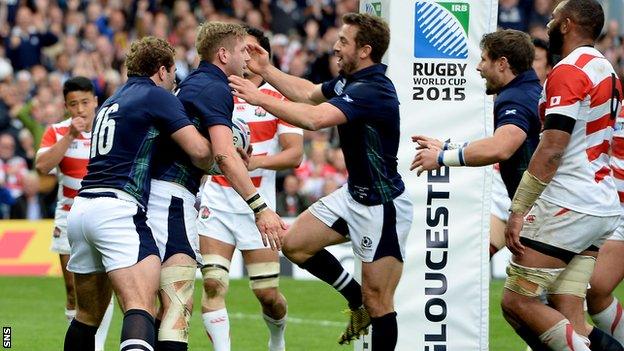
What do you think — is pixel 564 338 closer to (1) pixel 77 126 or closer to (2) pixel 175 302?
(2) pixel 175 302

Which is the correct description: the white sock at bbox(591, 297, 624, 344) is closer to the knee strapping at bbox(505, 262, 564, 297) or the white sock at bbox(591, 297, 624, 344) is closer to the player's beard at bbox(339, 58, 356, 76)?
the knee strapping at bbox(505, 262, 564, 297)

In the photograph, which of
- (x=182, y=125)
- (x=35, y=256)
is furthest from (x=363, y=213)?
(x=35, y=256)

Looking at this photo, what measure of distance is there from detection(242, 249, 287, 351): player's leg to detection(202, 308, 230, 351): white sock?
0.59 meters

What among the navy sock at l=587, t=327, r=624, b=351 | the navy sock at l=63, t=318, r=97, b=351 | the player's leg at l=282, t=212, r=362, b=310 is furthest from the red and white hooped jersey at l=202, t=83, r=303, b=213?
the navy sock at l=587, t=327, r=624, b=351

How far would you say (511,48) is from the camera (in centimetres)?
941

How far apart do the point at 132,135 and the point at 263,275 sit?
2.76 metres

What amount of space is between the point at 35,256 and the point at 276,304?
882cm

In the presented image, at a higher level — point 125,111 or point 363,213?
point 125,111

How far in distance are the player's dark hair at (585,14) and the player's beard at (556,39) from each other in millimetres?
119

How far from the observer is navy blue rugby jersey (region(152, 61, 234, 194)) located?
Result: 8469 mm

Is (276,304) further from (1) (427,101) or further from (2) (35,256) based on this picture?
(2) (35,256)

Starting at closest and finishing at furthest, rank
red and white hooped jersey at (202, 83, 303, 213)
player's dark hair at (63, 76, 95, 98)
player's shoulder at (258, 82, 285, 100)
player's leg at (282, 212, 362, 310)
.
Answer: player's leg at (282, 212, 362, 310) → red and white hooped jersey at (202, 83, 303, 213) → player's shoulder at (258, 82, 285, 100) → player's dark hair at (63, 76, 95, 98)

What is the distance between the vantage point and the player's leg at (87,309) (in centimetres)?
844

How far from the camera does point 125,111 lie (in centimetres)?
825
